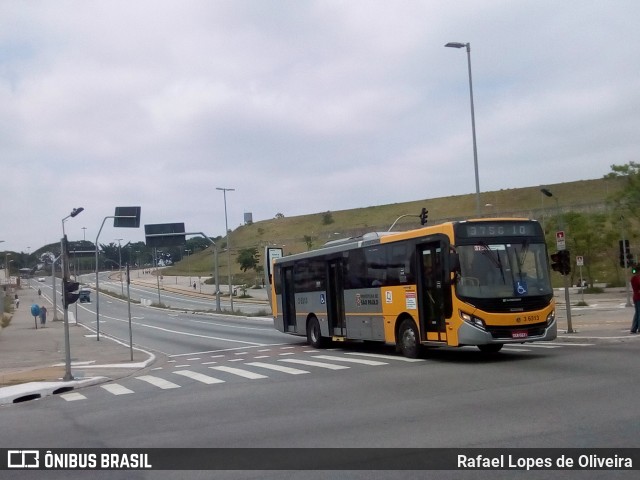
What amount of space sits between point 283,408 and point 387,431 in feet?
10.0

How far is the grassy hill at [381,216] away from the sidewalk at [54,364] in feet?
177

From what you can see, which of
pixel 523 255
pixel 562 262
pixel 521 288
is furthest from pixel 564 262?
pixel 521 288

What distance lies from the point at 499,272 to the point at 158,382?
8.76 m

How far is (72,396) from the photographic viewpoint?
17.1 m

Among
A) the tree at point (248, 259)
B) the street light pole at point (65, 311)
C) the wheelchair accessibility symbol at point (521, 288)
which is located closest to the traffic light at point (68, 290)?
the street light pole at point (65, 311)

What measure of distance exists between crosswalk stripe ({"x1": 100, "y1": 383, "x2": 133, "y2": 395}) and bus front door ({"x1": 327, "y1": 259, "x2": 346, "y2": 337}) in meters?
7.64

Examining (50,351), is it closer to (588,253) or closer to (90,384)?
(90,384)

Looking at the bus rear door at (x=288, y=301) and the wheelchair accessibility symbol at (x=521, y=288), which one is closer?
the wheelchair accessibility symbol at (x=521, y=288)

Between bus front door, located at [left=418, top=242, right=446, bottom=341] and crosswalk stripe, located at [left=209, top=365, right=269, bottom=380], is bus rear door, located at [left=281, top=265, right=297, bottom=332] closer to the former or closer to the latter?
crosswalk stripe, located at [left=209, top=365, right=269, bottom=380]

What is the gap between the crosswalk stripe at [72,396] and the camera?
1650 cm

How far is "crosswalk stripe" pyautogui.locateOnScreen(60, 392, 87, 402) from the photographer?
16.5m

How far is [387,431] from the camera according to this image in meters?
9.95

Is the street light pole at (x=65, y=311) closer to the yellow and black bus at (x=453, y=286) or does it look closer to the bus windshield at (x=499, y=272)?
the yellow and black bus at (x=453, y=286)

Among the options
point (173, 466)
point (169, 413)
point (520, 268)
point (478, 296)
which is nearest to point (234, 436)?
point (173, 466)
